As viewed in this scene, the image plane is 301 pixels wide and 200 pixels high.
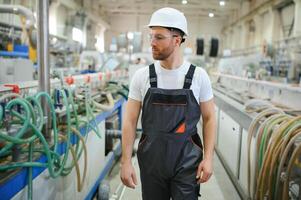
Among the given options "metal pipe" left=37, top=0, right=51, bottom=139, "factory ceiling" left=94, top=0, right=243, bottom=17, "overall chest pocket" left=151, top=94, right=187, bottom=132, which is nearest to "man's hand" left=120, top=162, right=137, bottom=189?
"overall chest pocket" left=151, top=94, right=187, bottom=132

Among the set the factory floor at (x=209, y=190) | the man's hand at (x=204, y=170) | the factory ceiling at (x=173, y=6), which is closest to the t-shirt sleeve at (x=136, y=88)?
the man's hand at (x=204, y=170)

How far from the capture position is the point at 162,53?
1.39 metres

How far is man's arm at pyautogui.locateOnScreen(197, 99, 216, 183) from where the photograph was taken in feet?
4.71

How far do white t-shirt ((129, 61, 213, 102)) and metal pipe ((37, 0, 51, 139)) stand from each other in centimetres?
63

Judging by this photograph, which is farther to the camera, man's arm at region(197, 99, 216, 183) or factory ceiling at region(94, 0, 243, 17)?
factory ceiling at region(94, 0, 243, 17)

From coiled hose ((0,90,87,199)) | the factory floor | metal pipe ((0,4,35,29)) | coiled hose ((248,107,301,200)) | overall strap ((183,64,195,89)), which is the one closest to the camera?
coiled hose ((0,90,87,199))

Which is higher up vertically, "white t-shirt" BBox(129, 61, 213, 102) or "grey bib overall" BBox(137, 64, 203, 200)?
"white t-shirt" BBox(129, 61, 213, 102)

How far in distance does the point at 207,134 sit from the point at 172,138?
214 millimetres

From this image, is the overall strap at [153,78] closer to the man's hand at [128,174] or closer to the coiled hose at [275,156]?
the man's hand at [128,174]

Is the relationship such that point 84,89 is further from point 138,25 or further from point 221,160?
point 138,25

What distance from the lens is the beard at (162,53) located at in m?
1.39

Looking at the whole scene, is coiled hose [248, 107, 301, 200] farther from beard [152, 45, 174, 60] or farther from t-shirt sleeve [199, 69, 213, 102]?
beard [152, 45, 174, 60]

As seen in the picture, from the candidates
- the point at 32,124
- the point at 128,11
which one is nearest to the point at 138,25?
the point at 128,11

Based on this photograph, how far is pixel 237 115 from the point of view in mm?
3135
